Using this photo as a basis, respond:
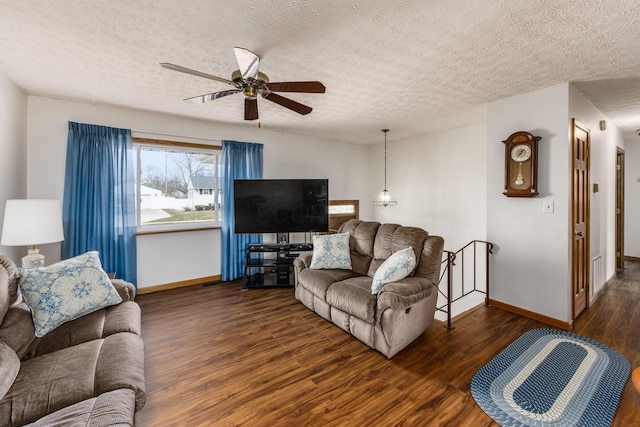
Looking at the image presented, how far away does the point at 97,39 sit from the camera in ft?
6.74

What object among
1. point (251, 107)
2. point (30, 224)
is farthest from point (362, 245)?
point (30, 224)

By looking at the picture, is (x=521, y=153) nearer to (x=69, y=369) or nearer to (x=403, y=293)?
(x=403, y=293)

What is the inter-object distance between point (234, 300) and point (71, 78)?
9.61 feet

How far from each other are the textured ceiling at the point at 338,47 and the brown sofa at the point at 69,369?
172 cm

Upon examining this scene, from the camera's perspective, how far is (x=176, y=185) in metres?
4.21

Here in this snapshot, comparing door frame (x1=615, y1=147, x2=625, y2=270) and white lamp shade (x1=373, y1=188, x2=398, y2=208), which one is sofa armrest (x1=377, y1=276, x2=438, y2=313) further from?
door frame (x1=615, y1=147, x2=625, y2=270)

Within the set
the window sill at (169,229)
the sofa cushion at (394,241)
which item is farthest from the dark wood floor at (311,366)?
the window sill at (169,229)

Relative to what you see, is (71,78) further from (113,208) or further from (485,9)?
(485,9)

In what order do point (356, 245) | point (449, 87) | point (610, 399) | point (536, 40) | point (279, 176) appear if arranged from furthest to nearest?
1. point (279, 176)
2. point (356, 245)
3. point (449, 87)
4. point (536, 40)
5. point (610, 399)

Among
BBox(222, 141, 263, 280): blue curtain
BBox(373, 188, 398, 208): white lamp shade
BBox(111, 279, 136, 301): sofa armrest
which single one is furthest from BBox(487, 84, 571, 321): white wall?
BBox(111, 279, 136, 301): sofa armrest

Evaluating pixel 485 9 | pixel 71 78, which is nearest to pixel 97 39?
pixel 71 78

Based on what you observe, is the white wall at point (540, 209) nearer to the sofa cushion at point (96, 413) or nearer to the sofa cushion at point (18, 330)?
the sofa cushion at point (96, 413)

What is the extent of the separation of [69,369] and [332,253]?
2.46 m

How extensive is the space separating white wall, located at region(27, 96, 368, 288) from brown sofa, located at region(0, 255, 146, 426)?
6.32ft
